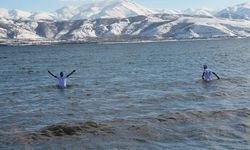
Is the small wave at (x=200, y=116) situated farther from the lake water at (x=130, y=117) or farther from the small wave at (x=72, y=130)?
the small wave at (x=72, y=130)

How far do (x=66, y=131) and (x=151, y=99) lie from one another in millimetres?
9799

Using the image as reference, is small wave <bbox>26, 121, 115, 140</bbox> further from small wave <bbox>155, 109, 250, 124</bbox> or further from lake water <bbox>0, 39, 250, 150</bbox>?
small wave <bbox>155, 109, 250, 124</bbox>

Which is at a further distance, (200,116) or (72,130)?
(200,116)

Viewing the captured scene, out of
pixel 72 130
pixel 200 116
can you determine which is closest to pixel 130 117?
pixel 200 116

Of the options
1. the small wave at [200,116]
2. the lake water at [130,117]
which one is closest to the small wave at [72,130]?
the lake water at [130,117]

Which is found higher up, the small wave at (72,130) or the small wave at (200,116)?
the small wave at (200,116)

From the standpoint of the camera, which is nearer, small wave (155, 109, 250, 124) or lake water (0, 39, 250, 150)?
lake water (0, 39, 250, 150)

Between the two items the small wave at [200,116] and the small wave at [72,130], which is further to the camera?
the small wave at [200,116]

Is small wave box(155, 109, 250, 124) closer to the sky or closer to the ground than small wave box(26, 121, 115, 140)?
closer to the sky

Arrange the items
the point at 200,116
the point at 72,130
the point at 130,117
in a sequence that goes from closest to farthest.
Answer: the point at 72,130
the point at 200,116
the point at 130,117

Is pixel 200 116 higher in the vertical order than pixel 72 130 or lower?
higher

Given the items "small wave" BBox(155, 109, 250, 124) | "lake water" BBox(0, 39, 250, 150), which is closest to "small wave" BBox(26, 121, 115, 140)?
"lake water" BBox(0, 39, 250, 150)

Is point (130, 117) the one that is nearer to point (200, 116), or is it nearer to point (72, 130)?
point (200, 116)

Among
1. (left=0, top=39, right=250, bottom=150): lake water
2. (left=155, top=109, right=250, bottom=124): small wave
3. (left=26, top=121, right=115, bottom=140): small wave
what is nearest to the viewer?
(left=0, top=39, right=250, bottom=150): lake water
